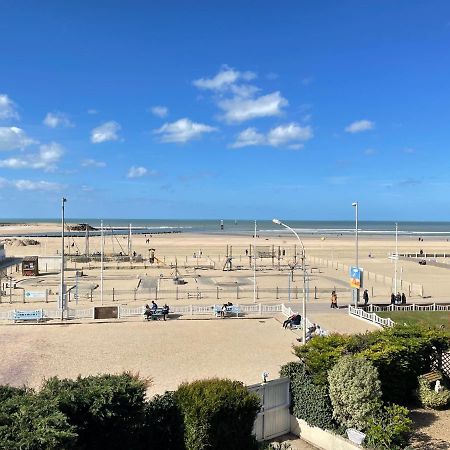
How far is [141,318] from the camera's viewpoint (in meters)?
25.3

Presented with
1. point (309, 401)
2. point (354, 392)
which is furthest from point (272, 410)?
point (354, 392)

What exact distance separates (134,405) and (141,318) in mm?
17062

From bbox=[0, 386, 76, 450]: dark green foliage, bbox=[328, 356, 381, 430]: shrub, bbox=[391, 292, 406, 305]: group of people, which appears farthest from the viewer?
bbox=[391, 292, 406, 305]: group of people

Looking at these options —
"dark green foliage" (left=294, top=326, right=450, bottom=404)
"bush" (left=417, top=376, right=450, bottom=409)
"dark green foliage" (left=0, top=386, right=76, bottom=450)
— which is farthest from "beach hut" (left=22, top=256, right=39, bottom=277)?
"dark green foliage" (left=0, top=386, right=76, bottom=450)

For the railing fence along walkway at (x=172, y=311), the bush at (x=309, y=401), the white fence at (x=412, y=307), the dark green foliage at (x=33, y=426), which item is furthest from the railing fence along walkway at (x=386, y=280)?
the dark green foliage at (x=33, y=426)

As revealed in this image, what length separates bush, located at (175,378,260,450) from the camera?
9.23m

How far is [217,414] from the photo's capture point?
9320mm

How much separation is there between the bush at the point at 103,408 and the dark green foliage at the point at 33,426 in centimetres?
42

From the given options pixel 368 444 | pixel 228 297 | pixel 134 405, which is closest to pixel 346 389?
pixel 368 444

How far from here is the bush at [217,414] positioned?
9.23 m

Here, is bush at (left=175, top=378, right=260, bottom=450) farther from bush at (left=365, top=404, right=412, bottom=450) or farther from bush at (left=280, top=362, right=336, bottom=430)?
bush at (left=365, top=404, right=412, bottom=450)

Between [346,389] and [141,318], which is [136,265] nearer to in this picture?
[141,318]

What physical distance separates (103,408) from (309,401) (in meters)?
5.66

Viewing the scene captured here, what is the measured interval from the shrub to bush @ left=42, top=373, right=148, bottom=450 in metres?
4.92
